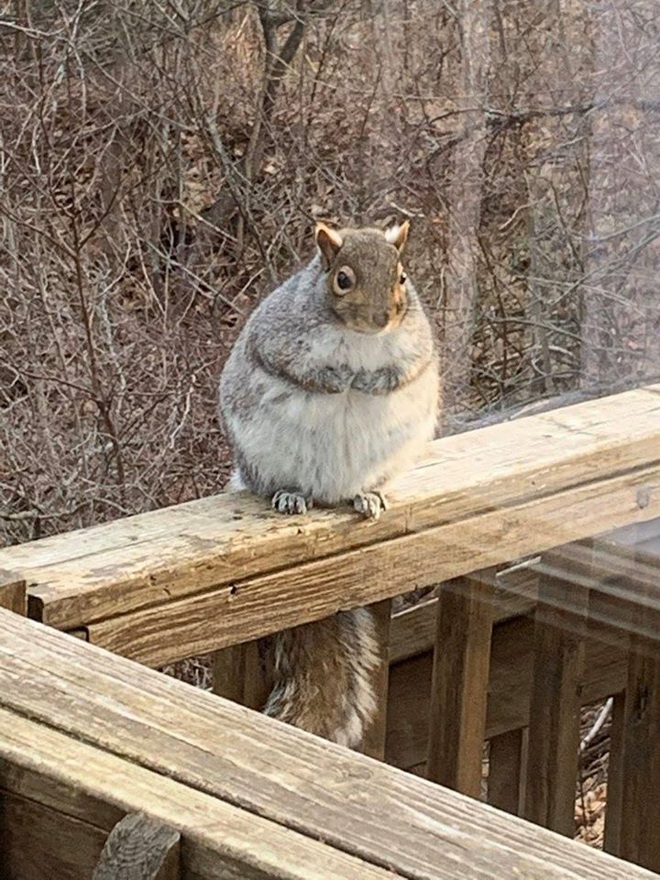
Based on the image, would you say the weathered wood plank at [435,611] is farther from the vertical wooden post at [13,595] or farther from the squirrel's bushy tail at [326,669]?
the vertical wooden post at [13,595]

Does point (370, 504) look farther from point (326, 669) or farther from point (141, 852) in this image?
point (141, 852)

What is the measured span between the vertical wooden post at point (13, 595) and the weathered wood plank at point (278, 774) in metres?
0.14

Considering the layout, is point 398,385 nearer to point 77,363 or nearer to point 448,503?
point 448,503

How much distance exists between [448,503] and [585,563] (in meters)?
0.12

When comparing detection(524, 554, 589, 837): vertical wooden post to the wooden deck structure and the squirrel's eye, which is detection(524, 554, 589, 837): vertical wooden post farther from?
the squirrel's eye

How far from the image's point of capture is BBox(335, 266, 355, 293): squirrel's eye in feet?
4.35

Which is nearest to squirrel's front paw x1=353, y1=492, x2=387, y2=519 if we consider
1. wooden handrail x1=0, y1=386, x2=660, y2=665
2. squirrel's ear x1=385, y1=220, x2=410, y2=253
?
wooden handrail x1=0, y1=386, x2=660, y2=665

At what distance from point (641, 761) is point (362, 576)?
0.25 metres

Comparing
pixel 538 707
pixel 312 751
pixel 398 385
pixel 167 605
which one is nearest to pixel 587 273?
pixel 398 385

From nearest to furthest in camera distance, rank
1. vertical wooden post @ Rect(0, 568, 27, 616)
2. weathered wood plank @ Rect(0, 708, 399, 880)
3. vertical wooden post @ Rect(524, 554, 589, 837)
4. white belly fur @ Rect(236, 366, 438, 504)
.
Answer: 1. weathered wood plank @ Rect(0, 708, 399, 880)
2. vertical wooden post @ Rect(0, 568, 27, 616)
3. vertical wooden post @ Rect(524, 554, 589, 837)
4. white belly fur @ Rect(236, 366, 438, 504)

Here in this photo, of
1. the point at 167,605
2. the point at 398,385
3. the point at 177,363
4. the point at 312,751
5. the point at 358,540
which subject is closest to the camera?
the point at 312,751

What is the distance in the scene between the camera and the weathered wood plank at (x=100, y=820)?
1.85 ft

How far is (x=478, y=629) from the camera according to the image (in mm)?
1104

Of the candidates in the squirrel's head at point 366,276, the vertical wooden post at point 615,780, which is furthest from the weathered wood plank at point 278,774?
Answer: the squirrel's head at point 366,276
